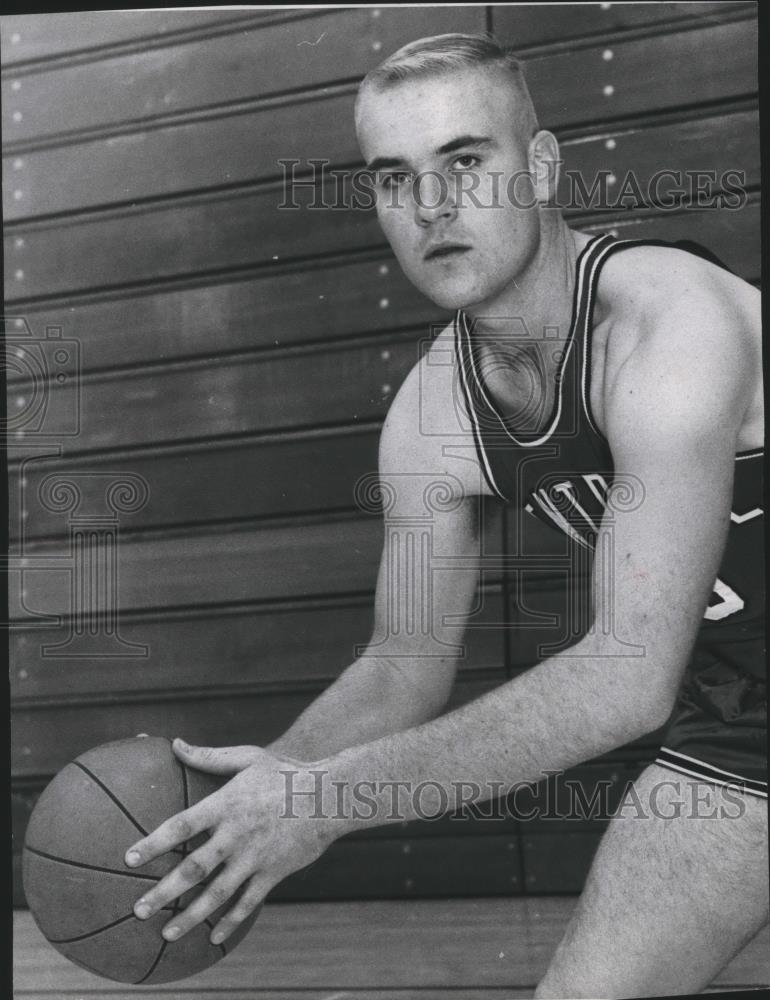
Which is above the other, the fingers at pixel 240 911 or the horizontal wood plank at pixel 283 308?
the horizontal wood plank at pixel 283 308

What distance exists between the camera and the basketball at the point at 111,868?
2.01 meters

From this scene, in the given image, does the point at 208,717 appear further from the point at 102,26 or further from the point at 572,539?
the point at 102,26

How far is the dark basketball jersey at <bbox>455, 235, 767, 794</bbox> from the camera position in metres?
2.30

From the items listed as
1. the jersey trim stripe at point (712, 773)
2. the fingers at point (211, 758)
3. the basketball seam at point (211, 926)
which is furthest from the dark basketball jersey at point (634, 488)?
the basketball seam at point (211, 926)

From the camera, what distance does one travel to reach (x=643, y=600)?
2.14 metres

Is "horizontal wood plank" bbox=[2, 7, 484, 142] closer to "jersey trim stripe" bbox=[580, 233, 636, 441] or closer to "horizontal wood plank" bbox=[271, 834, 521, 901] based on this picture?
"jersey trim stripe" bbox=[580, 233, 636, 441]

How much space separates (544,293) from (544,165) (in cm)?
28

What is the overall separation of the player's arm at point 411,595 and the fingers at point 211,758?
0.90 feet

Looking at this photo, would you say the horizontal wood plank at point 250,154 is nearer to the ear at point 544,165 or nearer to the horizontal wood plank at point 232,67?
the horizontal wood plank at point 232,67

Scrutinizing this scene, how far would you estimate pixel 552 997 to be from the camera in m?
2.13

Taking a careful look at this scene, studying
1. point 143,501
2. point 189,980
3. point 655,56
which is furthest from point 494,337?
point 189,980

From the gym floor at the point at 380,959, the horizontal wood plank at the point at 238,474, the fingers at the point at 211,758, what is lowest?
the gym floor at the point at 380,959

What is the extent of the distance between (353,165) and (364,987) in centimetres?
176

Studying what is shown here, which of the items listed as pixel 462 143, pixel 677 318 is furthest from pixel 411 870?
pixel 462 143
